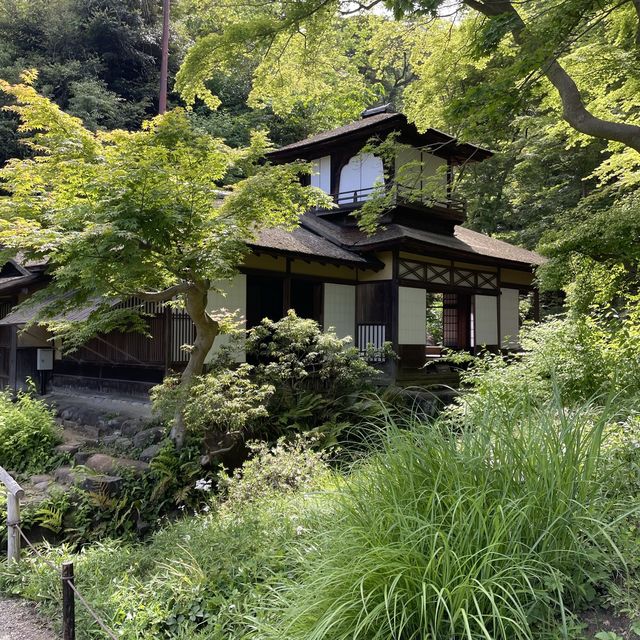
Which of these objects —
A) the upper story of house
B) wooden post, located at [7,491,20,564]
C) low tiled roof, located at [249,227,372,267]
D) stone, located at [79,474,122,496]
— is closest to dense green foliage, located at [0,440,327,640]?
wooden post, located at [7,491,20,564]

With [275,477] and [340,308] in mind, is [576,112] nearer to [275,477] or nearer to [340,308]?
[275,477]

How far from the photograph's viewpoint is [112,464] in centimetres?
760

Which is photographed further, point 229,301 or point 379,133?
point 379,133

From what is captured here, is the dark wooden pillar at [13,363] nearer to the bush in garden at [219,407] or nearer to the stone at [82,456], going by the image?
the stone at [82,456]

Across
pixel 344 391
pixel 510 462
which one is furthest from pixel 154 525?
pixel 510 462

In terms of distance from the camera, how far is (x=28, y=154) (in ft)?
76.2

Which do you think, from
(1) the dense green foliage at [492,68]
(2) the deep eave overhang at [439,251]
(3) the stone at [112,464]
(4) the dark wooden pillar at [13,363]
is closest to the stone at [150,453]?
(3) the stone at [112,464]

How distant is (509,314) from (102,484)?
12.9 meters

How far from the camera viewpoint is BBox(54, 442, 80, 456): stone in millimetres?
8383

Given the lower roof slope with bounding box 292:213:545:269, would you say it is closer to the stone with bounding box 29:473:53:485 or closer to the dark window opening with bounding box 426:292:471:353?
the dark window opening with bounding box 426:292:471:353

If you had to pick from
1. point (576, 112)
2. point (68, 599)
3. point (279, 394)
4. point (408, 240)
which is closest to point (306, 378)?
point (279, 394)

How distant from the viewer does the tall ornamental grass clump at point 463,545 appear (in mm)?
2221

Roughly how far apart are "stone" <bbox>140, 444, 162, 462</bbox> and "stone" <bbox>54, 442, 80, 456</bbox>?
4.32 feet

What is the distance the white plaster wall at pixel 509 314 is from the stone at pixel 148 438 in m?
10.9
